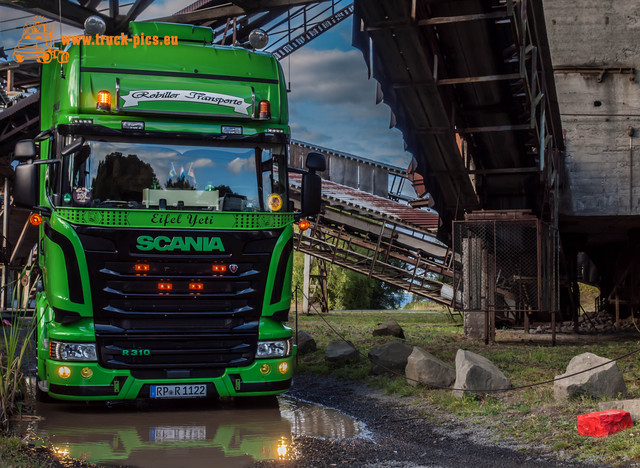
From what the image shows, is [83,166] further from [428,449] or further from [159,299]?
[428,449]

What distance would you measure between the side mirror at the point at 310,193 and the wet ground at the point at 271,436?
2.56 meters

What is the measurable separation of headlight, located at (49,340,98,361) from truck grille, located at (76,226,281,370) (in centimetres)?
9

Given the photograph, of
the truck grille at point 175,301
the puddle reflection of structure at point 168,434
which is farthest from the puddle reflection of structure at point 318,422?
the truck grille at point 175,301

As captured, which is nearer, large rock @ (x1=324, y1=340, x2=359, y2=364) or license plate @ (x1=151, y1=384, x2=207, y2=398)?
license plate @ (x1=151, y1=384, x2=207, y2=398)

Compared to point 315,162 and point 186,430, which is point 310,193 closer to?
point 315,162

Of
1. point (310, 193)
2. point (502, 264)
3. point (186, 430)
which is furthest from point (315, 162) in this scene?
point (502, 264)

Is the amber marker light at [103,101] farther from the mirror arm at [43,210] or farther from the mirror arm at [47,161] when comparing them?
the mirror arm at [43,210]

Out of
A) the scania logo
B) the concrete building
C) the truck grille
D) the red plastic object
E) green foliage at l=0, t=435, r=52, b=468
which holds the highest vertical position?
the concrete building

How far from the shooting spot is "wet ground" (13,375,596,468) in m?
7.03

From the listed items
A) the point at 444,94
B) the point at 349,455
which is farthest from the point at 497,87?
the point at 349,455

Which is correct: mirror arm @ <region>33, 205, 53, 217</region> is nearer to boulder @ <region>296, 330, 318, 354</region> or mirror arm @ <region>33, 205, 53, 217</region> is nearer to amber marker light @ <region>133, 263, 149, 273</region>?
amber marker light @ <region>133, 263, 149, 273</region>

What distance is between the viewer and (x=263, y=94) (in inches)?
373

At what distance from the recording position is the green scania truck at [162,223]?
851 centimetres

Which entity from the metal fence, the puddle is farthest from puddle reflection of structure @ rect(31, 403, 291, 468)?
the metal fence
